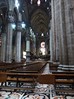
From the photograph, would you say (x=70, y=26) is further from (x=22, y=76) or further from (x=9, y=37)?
(x=9, y=37)

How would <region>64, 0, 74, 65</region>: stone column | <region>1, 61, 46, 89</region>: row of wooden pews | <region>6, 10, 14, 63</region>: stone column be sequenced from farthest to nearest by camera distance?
<region>6, 10, 14, 63</region>: stone column
<region>64, 0, 74, 65</region>: stone column
<region>1, 61, 46, 89</region>: row of wooden pews

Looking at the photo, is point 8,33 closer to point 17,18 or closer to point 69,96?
point 17,18

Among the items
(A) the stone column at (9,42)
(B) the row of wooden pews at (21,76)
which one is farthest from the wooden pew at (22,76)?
(A) the stone column at (9,42)

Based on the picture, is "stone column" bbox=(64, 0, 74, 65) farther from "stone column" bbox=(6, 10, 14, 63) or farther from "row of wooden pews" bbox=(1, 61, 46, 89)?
"stone column" bbox=(6, 10, 14, 63)

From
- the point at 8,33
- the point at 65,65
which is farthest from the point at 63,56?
the point at 8,33

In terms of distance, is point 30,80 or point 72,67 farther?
point 72,67

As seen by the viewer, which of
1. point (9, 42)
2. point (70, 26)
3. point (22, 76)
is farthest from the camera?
point (9, 42)

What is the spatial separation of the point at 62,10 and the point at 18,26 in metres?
20.5

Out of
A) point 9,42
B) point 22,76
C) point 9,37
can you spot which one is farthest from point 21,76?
point 9,37

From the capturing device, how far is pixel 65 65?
22.8ft

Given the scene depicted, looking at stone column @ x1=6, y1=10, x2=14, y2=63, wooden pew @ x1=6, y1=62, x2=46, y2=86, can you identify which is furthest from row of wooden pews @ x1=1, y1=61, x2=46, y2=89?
stone column @ x1=6, y1=10, x2=14, y2=63

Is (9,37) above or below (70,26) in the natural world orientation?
above

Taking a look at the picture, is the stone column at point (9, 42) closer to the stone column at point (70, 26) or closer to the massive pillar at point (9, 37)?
the massive pillar at point (9, 37)

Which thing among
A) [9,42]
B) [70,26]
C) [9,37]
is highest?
[9,37]
